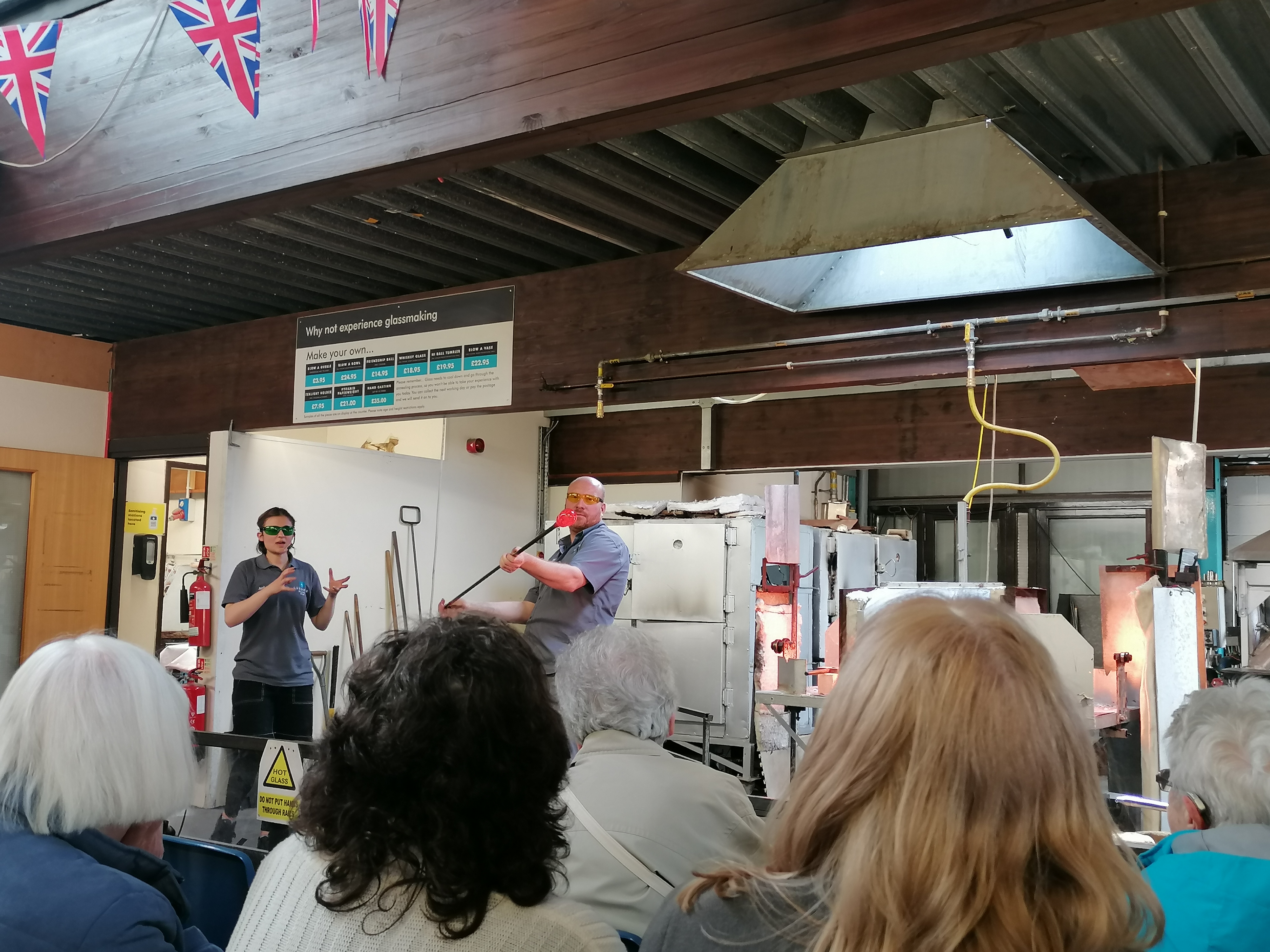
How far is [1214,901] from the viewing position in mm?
1570

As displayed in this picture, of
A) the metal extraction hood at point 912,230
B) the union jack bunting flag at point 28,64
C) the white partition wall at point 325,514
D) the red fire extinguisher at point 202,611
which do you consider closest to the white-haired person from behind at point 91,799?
the metal extraction hood at point 912,230

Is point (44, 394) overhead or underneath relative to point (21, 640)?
overhead

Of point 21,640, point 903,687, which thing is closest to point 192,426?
point 21,640

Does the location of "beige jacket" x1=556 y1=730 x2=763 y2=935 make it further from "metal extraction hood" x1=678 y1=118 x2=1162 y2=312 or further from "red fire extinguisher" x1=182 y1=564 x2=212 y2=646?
"red fire extinguisher" x1=182 y1=564 x2=212 y2=646

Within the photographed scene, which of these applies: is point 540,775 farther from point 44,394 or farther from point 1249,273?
point 44,394

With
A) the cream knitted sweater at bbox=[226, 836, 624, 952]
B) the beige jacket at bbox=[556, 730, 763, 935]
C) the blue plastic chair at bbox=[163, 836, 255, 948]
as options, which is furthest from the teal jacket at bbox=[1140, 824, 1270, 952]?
the blue plastic chair at bbox=[163, 836, 255, 948]

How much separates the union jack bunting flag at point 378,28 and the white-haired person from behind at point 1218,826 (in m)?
2.51

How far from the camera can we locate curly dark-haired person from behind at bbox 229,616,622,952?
124 cm

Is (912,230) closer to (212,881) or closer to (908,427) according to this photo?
(212,881)

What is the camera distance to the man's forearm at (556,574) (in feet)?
13.8

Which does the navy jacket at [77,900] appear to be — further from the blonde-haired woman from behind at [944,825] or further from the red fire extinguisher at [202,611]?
the red fire extinguisher at [202,611]

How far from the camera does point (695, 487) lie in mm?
9164

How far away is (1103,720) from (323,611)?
3.84 meters

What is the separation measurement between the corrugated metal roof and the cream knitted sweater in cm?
246
